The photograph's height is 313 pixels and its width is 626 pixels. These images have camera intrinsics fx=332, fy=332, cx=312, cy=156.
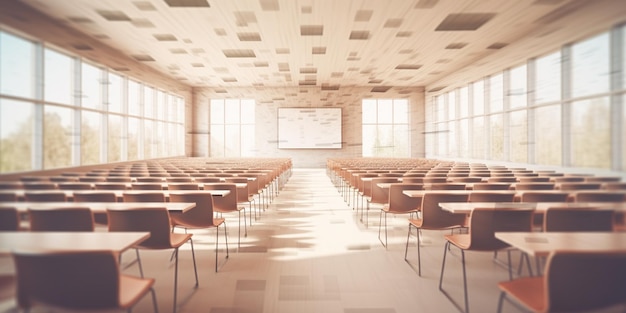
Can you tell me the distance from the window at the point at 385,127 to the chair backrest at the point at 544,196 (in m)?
15.7

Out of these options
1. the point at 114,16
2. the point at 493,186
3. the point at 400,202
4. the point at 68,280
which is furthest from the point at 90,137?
the point at 493,186

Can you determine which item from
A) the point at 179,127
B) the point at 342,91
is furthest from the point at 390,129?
the point at 179,127

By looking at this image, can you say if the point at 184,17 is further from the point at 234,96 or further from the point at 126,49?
the point at 234,96

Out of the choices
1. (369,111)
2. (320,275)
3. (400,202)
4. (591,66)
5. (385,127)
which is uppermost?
(369,111)

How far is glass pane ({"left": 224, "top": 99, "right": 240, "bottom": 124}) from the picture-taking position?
1905cm

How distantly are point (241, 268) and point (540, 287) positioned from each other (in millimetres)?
2653

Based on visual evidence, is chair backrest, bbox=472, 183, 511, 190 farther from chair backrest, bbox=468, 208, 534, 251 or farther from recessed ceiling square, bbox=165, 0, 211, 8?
recessed ceiling square, bbox=165, 0, 211, 8

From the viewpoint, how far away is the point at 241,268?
3525 mm

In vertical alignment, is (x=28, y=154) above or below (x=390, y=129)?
below

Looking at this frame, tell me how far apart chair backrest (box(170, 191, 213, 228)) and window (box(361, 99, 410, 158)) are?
635 inches

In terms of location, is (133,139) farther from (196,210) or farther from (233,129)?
(196,210)

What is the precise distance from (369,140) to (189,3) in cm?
1333

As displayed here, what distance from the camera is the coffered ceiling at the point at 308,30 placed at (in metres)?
7.86

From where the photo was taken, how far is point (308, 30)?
9484 millimetres
